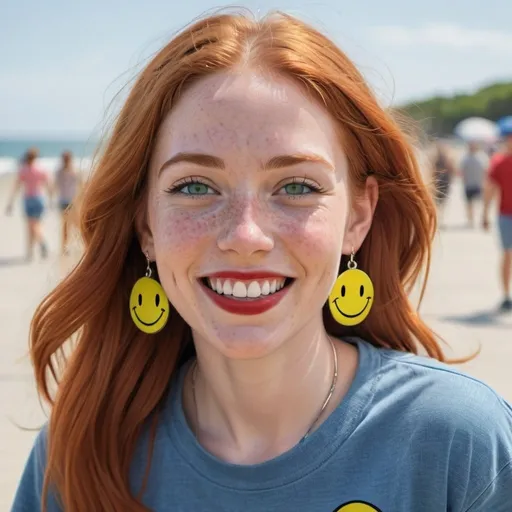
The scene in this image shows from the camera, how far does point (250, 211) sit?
5.88ft

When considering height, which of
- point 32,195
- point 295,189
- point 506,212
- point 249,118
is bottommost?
A: point 295,189

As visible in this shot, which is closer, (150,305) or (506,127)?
(150,305)

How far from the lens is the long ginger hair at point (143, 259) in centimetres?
191

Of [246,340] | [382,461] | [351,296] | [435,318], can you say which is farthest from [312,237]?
[435,318]

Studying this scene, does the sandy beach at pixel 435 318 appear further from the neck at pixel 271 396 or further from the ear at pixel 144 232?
the neck at pixel 271 396

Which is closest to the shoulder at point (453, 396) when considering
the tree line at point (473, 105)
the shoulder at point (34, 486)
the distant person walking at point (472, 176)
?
the shoulder at point (34, 486)

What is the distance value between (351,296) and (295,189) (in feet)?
1.32

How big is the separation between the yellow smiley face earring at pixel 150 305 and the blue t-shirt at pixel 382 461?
29cm

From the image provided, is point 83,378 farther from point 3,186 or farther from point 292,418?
point 3,186

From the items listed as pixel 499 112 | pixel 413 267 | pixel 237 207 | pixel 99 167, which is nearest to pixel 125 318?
pixel 99 167

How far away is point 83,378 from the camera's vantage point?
2.17 meters

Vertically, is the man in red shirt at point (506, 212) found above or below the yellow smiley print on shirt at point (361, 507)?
above

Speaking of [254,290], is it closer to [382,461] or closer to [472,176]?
[382,461]

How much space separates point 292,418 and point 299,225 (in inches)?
18.1
